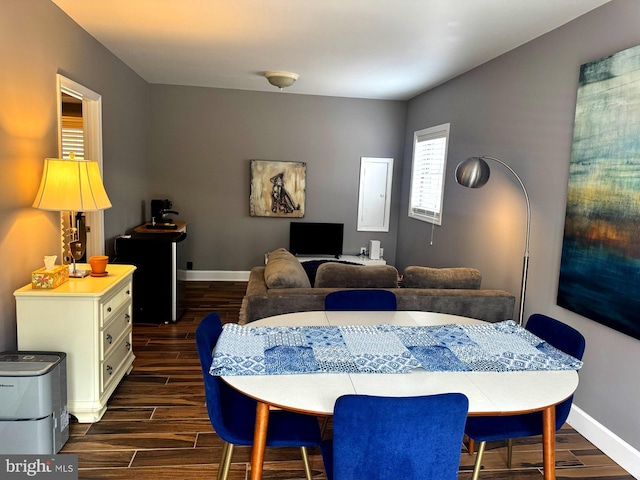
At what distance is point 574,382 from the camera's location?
5.88 ft

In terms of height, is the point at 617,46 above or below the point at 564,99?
above

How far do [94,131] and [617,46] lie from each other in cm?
389

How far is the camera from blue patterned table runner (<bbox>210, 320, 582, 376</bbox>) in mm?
1800

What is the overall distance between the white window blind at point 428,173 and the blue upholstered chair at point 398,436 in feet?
12.7

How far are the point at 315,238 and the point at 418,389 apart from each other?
4.75 m

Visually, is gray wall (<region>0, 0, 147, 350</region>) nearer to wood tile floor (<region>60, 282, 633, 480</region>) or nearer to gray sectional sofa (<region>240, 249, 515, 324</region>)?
wood tile floor (<region>60, 282, 633, 480</region>)

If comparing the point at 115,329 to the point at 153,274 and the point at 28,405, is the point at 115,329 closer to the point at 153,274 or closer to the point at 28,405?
the point at 28,405

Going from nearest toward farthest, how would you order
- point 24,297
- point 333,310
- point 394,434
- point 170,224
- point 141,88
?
point 394,434 → point 24,297 → point 333,310 → point 170,224 → point 141,88

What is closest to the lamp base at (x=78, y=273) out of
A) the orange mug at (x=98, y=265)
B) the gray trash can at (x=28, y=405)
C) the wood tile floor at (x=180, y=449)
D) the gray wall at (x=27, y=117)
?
the orange mug at (x=98, y=265)

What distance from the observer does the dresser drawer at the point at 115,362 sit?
9.11 feet

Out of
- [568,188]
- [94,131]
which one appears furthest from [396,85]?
[94,131]

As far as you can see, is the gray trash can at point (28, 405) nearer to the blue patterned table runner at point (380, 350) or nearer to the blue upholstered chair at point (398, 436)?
the blue patterned table runner at point (380, 350)

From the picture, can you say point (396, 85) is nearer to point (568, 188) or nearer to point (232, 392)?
point (568, 188)

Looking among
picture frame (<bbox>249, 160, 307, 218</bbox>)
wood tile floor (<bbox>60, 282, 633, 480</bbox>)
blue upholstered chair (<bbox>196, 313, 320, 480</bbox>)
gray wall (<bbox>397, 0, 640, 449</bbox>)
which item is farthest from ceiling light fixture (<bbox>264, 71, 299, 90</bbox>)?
blue upholstered chair (<bbox>196, 313, 320, 480</bbox>)
